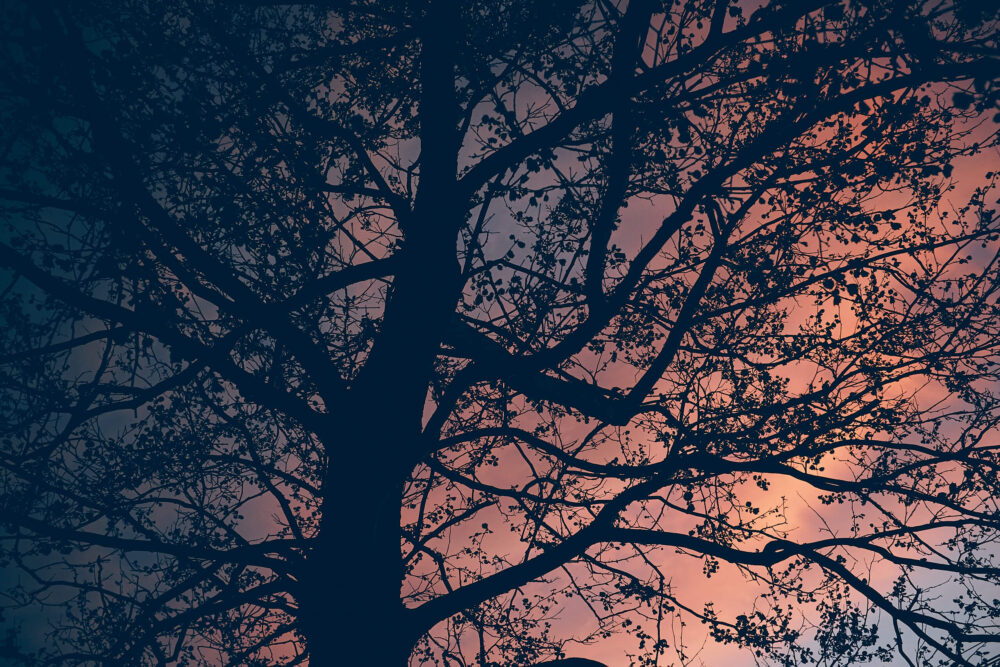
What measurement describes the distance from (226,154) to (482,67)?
366cm

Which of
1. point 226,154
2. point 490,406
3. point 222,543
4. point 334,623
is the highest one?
point 226,154

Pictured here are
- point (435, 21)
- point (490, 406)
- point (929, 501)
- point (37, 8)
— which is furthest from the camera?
point (490, 406)

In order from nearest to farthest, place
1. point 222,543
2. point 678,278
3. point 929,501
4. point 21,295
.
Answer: point 929,501 → point 21,295 → point 678,278 → point 222,543

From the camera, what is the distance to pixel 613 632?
952cm

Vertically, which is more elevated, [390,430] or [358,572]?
[390,430]

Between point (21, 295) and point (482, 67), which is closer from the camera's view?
point (21, 295)

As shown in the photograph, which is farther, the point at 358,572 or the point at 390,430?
the point at 390,430

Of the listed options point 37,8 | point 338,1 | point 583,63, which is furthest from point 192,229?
point 583,63

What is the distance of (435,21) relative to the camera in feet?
27.5

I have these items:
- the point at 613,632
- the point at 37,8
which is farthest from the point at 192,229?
the point at 613,632

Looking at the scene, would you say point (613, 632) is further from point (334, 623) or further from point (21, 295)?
point (21, 295)

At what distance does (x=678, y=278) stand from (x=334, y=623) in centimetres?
631

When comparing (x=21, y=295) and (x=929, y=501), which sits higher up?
(x=21, y=295)

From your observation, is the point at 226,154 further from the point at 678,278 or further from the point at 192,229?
the point at 678,278
